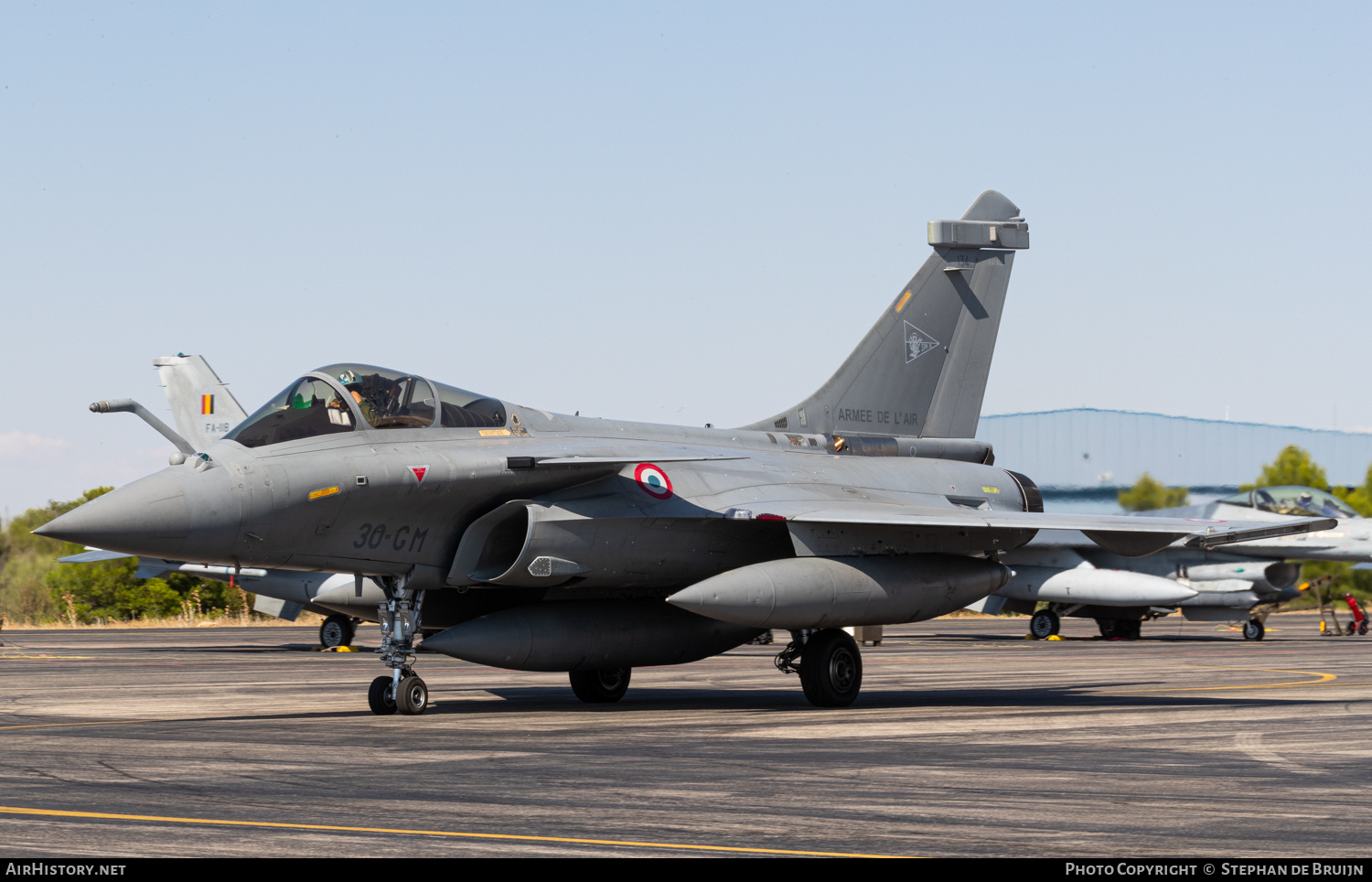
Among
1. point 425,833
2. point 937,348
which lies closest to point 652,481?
point 937,348

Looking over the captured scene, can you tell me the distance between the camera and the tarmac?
19.5 feet

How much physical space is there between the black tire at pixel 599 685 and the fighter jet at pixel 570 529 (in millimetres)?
27

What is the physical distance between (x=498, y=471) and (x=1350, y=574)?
130 ft

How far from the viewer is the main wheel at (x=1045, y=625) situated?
31.0m

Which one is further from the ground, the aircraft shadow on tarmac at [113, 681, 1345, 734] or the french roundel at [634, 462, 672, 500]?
the french roundel at [634, 462, 672, 500]

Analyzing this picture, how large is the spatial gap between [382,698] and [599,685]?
2.76 metres

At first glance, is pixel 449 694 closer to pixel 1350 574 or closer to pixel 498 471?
pixel 498 471

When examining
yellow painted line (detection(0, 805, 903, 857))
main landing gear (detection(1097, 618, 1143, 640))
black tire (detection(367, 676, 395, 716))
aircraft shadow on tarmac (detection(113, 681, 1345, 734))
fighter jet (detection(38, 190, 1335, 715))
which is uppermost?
fighter jet (detection(38, 190, 1335, 715))

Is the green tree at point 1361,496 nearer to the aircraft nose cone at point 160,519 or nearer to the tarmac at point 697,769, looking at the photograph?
the tarmac at point 697,769

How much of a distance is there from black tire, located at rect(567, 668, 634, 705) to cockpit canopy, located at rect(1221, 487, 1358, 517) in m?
20.4

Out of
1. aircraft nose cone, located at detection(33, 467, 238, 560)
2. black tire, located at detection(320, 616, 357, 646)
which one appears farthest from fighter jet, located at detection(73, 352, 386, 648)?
aircraft nose cone, located at detection(33, 467, 238, 560)

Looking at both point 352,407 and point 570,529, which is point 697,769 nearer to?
point 570,529

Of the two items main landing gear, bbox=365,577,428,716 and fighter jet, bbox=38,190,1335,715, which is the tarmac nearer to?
main landing gear, bbox=365,577,428,716

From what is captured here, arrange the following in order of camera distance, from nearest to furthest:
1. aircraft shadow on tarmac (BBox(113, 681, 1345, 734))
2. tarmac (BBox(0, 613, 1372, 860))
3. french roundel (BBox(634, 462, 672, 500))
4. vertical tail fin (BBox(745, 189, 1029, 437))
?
1. tarmac (BBox(0, 613, 1372, 860))
2. aircraft shadow on tarmac (BBox(113, 681, 1345, 734))
3. french roundel (BBox(634, 462, 672, 500))
4. vertical tail fin (BBox(745, 189, 1029, 437))
